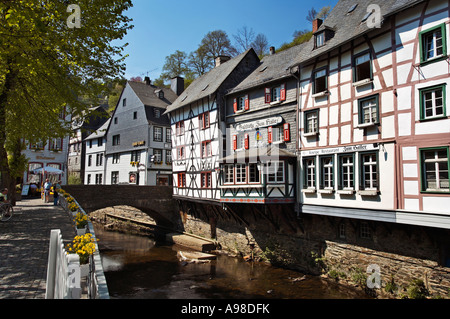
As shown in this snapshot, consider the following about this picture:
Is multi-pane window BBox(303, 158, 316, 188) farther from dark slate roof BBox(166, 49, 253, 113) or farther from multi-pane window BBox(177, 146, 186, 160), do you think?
multi-pane window BBox(177, 146, 186, 160)

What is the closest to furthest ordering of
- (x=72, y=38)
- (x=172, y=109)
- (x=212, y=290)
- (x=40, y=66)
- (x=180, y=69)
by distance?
(x=40, y=66) < (x=72, y=38) < (x=212, y=290) < (x=172, y=109) < (x=180, y=69)

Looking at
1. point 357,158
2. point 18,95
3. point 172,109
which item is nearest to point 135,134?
point 172,109

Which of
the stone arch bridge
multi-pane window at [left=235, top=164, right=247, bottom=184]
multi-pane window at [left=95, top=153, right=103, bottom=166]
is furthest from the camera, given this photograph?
multi-pane window at [left=95, top=153, right=103, bottom=166]

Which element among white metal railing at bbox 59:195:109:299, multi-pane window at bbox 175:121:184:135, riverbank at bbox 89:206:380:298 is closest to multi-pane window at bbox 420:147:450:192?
white metal railing at bbox 59:195:109:299

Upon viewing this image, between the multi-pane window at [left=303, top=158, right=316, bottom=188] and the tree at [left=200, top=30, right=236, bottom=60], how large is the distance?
33.1 m

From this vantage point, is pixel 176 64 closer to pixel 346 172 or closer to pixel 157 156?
pixel 157 156

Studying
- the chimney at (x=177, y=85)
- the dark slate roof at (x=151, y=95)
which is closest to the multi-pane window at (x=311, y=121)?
the dark slate roof at (x=151, y=95)

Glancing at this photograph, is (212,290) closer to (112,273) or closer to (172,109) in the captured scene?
(112,273)

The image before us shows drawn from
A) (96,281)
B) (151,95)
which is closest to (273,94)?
(96,281)

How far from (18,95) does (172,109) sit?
15.0 m

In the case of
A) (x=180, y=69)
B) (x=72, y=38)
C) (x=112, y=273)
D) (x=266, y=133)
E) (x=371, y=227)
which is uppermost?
(x=180, y=69)

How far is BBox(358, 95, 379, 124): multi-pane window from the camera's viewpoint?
13.3 meters

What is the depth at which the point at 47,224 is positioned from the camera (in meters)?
13.3

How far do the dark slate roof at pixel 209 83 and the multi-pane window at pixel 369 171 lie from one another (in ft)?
39.3
